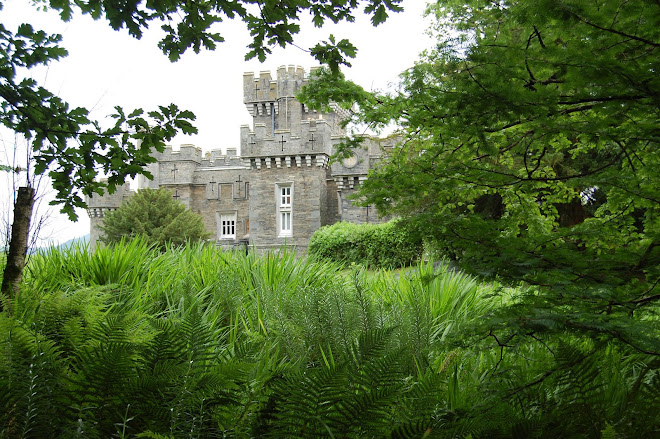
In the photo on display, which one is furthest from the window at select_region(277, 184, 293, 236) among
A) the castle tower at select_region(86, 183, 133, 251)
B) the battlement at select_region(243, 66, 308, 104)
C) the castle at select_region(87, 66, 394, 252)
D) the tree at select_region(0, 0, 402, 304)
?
the tree at select_region(0, 0, 402, 304)

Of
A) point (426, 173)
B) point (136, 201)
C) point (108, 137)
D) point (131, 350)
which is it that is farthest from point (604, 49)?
point (136, 201)

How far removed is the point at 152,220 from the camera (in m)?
21.1

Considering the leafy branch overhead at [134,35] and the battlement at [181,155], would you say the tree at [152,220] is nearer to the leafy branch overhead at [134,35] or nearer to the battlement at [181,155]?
the battlement at [181,155]

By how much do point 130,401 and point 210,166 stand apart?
101 ft

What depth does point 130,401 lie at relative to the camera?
4.92 ft

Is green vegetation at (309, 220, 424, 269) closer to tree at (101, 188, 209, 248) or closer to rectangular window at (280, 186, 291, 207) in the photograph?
tree at (101, 188, 209, 248)

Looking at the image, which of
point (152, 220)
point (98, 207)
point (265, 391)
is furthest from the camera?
point (98, 207)

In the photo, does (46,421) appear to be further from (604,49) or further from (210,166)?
(210,166)

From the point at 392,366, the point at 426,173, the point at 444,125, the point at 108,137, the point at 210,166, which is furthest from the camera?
the point at 210,166

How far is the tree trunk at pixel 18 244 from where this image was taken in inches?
118

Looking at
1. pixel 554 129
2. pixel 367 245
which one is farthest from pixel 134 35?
pixel 367 245

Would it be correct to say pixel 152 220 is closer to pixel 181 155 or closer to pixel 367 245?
pixel 367 245

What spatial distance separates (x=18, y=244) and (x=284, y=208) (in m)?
22.1

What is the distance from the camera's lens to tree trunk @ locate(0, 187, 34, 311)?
3.01 metres
